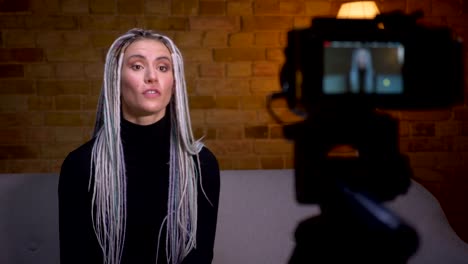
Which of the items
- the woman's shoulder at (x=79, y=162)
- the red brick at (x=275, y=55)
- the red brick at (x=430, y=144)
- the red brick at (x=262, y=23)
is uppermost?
the red brick at (x=262, y=23)

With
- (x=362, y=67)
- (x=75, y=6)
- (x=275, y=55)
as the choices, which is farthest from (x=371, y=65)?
(x=75, y=6)

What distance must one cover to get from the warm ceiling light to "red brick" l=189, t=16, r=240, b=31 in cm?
47

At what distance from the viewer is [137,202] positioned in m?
1.29

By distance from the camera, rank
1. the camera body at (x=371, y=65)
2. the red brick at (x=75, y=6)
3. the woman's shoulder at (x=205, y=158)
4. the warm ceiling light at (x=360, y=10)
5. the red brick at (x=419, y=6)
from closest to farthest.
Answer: the camera body at (x=371, y=65) < the woman's shoulder at (x=205, y=158) < the warm ceiling light at (x=360, y=10) < the red brick at (x=75, y=6) < the red brick at (x=419, y=6)

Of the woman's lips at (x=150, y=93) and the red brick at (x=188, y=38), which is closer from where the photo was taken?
the woman's lips at (x=150, y=93)

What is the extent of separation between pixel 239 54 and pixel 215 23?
173 mm

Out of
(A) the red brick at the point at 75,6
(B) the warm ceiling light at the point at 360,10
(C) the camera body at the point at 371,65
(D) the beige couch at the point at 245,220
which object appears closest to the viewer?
(C) the camera body at the point at 371,65

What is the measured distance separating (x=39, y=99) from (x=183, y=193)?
1121 mm

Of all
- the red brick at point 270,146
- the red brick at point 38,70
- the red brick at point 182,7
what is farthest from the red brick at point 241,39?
the red brick at point 38,70

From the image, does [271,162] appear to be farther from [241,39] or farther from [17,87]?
[17,87]

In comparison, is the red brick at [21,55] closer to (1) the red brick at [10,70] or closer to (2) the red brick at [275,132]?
(1) the red brick at [10,70]

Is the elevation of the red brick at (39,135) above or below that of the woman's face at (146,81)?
below

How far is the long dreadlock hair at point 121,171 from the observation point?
48.7 inches

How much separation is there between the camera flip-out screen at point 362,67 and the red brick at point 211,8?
Result: 103cm
